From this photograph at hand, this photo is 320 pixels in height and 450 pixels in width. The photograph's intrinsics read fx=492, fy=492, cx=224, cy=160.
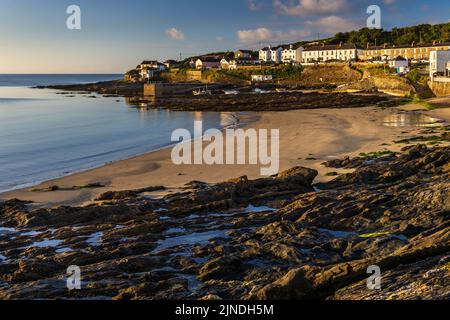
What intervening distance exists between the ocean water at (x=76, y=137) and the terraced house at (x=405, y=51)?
54.9 m

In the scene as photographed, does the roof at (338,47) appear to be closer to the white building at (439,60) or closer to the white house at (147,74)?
the white house at (147,74)

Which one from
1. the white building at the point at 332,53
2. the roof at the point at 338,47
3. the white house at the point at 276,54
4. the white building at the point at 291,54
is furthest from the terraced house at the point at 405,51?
the white house at the point at 276,54

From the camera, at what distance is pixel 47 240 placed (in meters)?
12.0

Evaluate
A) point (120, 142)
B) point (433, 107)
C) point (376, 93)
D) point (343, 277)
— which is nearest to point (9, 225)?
point (343, 277)

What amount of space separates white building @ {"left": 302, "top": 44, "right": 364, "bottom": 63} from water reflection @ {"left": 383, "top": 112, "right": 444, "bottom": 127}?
66873 millimetres

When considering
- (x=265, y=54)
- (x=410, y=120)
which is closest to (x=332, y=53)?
(x=265, y=54)

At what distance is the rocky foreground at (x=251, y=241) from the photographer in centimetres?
797

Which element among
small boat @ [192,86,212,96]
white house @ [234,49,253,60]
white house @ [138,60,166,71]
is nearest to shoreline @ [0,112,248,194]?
small boat @ [192,86,212,96]

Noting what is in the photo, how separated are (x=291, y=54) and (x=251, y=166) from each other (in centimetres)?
10765

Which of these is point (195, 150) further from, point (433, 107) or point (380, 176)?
point (433, 107)

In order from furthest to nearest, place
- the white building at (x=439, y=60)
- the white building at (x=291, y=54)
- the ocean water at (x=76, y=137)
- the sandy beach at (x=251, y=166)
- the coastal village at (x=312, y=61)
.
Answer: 1. the white building at (x=291, y=54)
2. the coastal village at (x=312, y=61)
3. the white building at (x=439, y=60)
4. the ocean water at (x=76, y=137)
5. the sandy beach at (x=251, y=166)

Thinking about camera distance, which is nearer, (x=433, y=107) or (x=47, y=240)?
(x=47, y=240)

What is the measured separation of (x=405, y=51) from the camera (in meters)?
95.4
